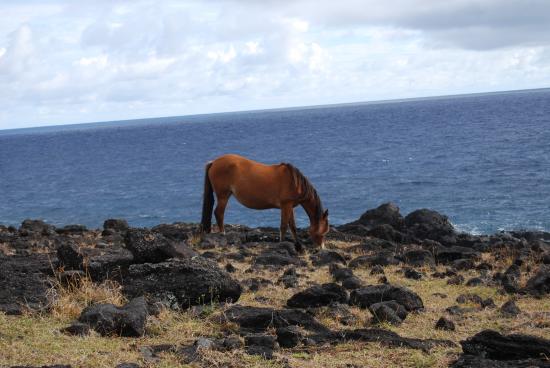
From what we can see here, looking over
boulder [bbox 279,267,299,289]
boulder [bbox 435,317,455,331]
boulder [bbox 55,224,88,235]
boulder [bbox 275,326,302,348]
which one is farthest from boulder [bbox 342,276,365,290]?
boulder [bbox 55,224,88,235]

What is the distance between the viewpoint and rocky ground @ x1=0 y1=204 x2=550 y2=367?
707 centimetres

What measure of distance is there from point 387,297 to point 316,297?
104 centimetres

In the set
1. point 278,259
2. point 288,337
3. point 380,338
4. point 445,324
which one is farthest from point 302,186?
point 288,337

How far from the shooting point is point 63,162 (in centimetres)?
10000

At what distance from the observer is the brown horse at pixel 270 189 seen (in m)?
16.3

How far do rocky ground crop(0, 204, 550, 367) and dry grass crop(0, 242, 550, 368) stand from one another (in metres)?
0.02

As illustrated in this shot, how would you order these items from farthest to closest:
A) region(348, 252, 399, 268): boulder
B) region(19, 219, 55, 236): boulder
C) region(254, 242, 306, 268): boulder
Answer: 1. region(19, 219, 55, 236): boulder
2. region(348, 252, 399, 268): boulder
3. region(254, 242, 306, 268): boulder

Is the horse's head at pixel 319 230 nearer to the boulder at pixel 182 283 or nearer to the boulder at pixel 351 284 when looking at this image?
the boulder at pixel 351 284

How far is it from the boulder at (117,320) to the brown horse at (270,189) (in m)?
8.37

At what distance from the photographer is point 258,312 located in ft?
29.1

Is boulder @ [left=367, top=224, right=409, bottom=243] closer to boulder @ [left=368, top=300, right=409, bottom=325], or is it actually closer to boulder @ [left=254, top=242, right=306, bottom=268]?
boulder @ [left=254, top=242, right=306, bottom=268]

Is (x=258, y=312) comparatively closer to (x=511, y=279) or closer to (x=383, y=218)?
(x=511, y=279)

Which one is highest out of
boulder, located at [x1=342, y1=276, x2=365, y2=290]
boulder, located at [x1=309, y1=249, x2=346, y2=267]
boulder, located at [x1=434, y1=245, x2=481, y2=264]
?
boulder, located at [x1=342, y1=276, x2=365, y2=290]

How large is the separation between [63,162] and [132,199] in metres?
52.4
